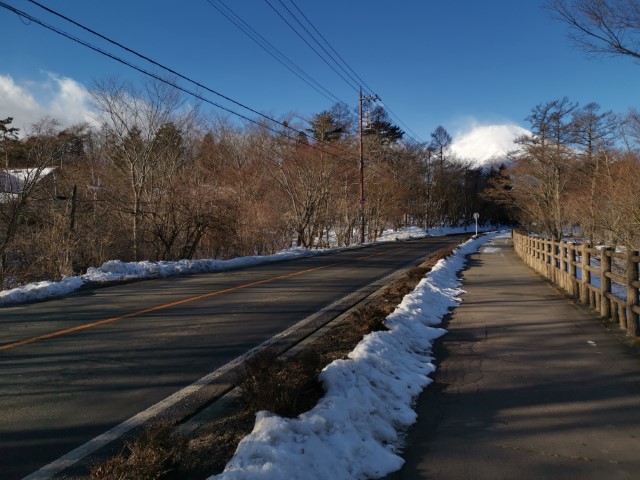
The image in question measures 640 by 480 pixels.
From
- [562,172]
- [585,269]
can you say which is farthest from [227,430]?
[562,172]

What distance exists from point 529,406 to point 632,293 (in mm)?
3570

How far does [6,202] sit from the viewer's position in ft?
47.6

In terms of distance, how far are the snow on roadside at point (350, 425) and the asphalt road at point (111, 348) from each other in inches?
60.7

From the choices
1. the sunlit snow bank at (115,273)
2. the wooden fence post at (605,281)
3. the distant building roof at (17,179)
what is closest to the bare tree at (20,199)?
the distant building roof at (17,179)

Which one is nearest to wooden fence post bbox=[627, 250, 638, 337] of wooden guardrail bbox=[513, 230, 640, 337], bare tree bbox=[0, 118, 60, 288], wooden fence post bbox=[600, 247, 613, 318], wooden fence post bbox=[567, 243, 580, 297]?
wooden guardrail bbox=[513, 230, 640, 337]

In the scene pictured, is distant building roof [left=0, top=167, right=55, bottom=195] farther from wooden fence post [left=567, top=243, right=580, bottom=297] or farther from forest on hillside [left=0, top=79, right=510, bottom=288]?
wooden fence post [left=567, top=243, right=580, bottom=297]

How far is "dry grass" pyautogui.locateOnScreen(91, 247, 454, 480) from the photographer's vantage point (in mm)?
2795

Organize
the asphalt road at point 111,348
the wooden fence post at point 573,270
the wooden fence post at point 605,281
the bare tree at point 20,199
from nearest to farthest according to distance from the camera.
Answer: the asphalt road at point 111,348, the wooden fence post at point 605,281, the wooden fence post at point 573,270, the bare tree at point 20,199

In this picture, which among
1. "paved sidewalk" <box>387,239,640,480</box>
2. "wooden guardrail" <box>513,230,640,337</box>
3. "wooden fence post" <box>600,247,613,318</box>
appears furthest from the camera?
"wooden fence post" <box>600,247,613,318</box>

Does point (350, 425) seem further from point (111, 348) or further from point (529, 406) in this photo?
point (111, 348)

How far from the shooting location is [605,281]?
25.5 ft

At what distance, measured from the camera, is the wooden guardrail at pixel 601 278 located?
6.56 meters

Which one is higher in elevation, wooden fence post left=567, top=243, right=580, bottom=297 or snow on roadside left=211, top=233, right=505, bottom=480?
wooden fence post left=567, top=243, right=580, bottom=297

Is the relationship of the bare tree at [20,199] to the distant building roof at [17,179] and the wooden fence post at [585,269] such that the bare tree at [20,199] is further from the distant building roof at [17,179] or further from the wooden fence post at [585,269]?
the wooden fence post at [585,269]
